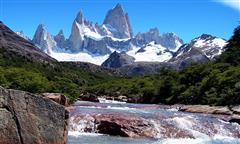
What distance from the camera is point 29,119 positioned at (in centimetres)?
1750

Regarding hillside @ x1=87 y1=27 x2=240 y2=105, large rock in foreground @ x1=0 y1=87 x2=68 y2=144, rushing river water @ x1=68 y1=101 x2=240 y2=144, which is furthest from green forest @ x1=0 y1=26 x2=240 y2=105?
large rock in foreground @ x1=0 y1=87 x2=68 y2=144

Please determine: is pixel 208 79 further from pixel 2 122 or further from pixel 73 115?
pixel 2 122

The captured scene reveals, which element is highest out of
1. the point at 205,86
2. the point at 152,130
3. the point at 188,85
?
the point at 188,85

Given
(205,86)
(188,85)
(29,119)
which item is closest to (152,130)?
(29,119)

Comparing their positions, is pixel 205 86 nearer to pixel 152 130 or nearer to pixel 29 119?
pixel 152 130

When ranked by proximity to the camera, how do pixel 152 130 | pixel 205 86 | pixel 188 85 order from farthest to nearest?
1. pixel 188 85
2. pixel 205 86
3. pixel 152 130

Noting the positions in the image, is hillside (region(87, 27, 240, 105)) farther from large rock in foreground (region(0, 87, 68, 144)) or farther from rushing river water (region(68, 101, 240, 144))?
large rock in foreground (region(0, 87, 68, 144))

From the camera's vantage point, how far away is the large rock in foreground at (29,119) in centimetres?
1695

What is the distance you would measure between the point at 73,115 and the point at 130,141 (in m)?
10.5

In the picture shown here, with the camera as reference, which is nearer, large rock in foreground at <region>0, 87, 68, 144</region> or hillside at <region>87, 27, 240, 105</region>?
large rock in foreground at <region>0, 87, 68, 144</region>

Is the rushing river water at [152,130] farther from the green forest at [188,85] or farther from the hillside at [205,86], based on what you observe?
the green forest at [188,85]

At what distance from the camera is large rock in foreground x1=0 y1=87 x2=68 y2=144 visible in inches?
667

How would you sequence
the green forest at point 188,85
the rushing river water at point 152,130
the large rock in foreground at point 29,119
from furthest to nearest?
the green forest at point 188,85 → the rushing river water at point 152,130 → the large rock in foreground at point 29,119

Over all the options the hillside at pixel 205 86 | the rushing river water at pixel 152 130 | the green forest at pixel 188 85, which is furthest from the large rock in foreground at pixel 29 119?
the hillside at pixel 205 86
